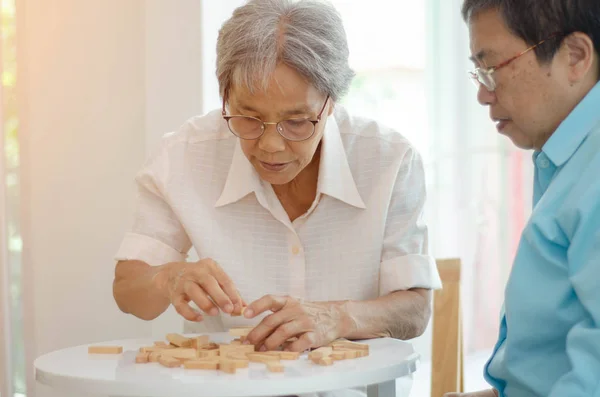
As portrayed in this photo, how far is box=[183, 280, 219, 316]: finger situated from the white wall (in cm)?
156

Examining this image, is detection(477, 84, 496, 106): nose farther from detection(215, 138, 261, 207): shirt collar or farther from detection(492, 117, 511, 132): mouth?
detection(215, 138, 261, 207): shirt collar

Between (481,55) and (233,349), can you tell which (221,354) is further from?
Answer: (481,55)

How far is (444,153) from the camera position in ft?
12.9

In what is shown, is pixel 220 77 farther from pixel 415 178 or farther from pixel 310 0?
pixel 415 178

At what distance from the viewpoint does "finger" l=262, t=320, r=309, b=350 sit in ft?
5.92

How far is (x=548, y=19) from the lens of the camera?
1.58 m

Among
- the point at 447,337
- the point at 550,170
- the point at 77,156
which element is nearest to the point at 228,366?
the point at 550,170

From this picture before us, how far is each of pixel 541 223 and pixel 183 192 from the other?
1.14m

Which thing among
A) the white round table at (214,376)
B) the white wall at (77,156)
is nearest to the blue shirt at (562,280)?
the white round table at (214,376)

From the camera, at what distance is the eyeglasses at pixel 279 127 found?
2.05 metres

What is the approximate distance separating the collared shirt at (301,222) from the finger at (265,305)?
44cm

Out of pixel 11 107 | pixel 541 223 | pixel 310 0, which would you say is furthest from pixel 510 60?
pixel 11 107

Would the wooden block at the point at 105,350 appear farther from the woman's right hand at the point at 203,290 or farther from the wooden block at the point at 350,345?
the wooden block at the point at 350,345

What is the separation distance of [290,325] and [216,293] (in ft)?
0.59
